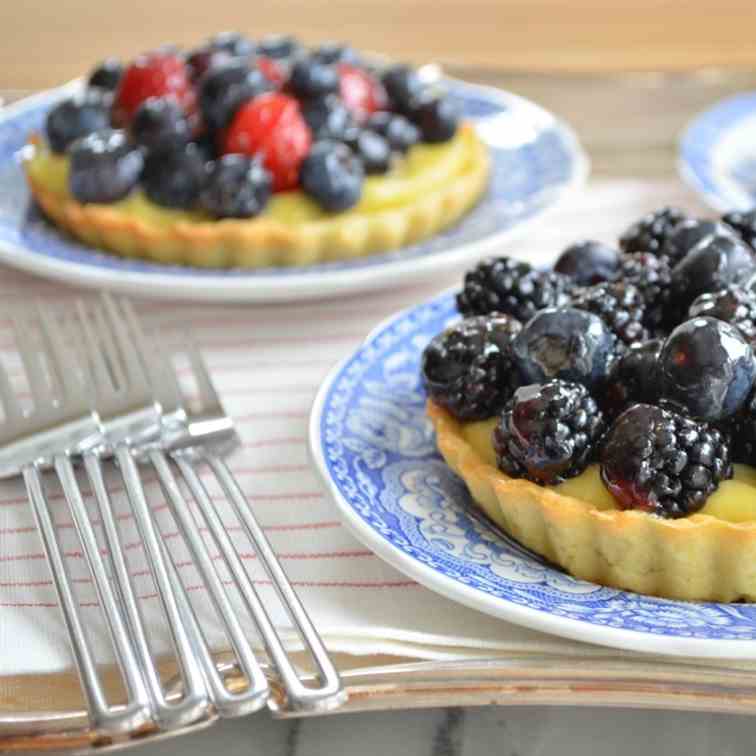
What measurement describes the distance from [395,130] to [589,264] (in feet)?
2.24

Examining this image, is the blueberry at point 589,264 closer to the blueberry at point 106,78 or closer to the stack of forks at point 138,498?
the stack of forks at point 138,498

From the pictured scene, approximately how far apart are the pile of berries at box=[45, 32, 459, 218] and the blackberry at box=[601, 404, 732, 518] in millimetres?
861

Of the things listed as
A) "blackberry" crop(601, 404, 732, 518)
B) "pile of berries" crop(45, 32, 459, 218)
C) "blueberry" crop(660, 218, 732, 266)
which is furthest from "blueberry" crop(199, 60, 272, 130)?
"blackberry" crop(601, 404, 732, 518)

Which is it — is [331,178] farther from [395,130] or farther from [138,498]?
[138,498]

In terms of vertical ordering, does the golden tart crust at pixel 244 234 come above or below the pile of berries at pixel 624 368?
below

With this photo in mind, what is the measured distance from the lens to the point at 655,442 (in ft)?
3.36

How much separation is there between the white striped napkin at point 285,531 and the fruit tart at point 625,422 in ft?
0.37

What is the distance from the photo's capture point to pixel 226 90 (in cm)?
190

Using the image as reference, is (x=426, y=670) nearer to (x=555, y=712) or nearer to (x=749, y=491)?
(x=555, y=712)

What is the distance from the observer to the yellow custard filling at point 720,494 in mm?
1047

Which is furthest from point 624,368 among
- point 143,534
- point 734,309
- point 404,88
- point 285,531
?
point 404,88

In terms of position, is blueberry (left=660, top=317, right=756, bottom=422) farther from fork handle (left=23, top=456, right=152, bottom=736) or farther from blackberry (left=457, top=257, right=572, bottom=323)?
fork handle (left=23, top=456, right=152, bottom=736)

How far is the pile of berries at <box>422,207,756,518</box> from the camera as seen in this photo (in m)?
1.04

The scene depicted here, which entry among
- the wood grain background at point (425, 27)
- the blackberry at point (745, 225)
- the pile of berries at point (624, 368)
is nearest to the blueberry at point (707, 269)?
the pile of berries at point (624, 368)
